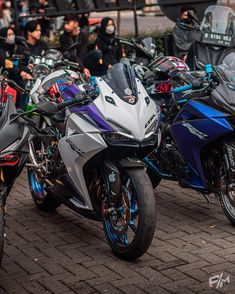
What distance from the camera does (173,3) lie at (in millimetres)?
15016

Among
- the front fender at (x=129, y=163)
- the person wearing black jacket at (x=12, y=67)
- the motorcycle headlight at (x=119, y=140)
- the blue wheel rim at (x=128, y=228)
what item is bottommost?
the person wearing black jacket at (x=12, y=67)

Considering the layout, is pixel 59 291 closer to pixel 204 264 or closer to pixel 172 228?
pixel 204 264

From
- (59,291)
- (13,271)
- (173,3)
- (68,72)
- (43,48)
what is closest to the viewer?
(59,291)

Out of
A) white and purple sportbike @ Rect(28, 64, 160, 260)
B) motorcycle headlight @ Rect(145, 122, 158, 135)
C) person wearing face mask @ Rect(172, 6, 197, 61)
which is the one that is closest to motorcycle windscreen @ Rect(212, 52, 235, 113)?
white and purple sportbike @ Rect(28, 64, 160, 260)

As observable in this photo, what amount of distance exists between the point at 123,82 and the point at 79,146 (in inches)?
23.5

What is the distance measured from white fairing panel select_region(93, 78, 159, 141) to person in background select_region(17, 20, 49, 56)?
5808mm

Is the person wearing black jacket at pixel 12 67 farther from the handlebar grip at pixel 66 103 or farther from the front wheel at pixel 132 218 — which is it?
the front wheel at pixel 132 218

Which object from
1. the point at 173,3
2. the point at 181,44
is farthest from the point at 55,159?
the point at 173,3

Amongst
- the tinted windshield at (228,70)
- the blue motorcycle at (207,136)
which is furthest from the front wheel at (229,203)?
the tinted windshield at (228,70)

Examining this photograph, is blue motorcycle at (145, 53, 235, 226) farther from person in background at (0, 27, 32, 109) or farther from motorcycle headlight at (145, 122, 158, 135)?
person in background at (0, 27, 32, 109)

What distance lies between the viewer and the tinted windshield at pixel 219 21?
9102mm

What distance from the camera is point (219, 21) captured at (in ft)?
30.3

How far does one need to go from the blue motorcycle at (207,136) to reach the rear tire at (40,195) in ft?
3.70

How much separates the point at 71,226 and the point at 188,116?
142 cm
